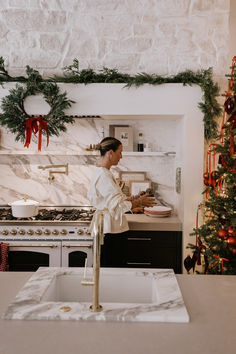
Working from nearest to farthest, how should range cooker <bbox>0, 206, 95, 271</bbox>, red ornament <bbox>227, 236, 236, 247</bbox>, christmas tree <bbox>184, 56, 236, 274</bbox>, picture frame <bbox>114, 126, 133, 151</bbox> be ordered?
1. red ornament <bbox>227, 236, 236, 247</bbox>
2. christmas tree <bbox>184, 56, 236, 274</bbox>
3. range cooker <bbox>0, 206, 95, 271</bbox>
4. picture frame <bbox>114, 126, 133, 151</bbox>

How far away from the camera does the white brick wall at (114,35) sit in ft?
12.5

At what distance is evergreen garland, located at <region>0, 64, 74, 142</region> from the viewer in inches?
139

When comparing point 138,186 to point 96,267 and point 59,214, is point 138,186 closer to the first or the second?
point 59,214

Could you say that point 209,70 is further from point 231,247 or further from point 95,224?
point 95,224

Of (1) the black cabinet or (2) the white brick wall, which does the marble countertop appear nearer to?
(1) the black cabinet

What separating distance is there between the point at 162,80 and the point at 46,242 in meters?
2.19

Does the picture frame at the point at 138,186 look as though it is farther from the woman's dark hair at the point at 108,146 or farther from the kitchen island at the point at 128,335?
the kitchen island at the point at 128,335

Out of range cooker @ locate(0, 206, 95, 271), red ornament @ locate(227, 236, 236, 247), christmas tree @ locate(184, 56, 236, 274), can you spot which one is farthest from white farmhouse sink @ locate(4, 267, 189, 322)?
range cooker @ locate(0, 206, 95, 271)

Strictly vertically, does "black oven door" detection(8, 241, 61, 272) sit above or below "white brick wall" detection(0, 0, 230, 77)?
below

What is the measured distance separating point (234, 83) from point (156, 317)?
8.85 ft

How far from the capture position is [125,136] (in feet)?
13.5

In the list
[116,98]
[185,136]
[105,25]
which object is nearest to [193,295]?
[185,136]

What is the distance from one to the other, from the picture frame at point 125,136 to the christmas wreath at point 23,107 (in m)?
0.73

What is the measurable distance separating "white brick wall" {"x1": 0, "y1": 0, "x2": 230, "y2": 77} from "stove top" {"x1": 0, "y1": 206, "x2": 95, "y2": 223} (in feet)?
5.48
